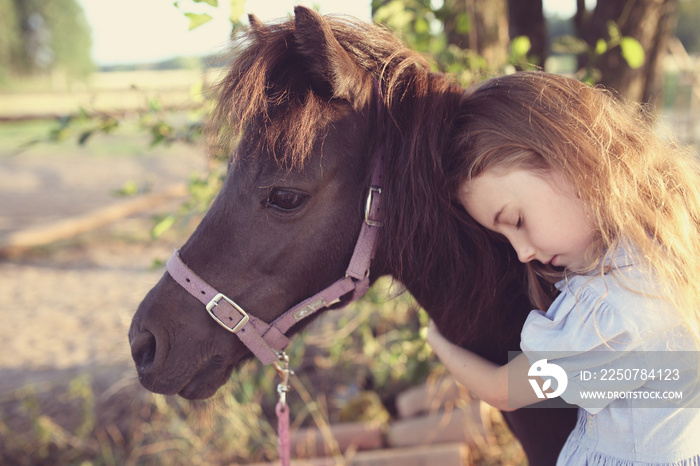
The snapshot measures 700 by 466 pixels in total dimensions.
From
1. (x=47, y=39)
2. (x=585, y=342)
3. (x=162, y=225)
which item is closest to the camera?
(x=585, y=342)

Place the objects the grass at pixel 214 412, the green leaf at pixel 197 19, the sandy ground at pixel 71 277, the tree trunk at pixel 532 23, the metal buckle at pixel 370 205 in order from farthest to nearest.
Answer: the sandy ground at pixel 71 277 < the tree trunk at pixel 532 23 < the grass at pixel 214 412 < the green leaf at pixel 197 19 < the metal buckle at pixel 370 205

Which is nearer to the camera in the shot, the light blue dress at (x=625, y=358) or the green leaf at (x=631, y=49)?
the light blue dress at (x=625, y=358)

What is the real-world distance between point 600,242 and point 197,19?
1.57 m

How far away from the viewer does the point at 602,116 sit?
49.3 inches

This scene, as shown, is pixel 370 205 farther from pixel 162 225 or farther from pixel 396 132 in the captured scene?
pixel 162 225

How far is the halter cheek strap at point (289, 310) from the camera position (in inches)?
53.9

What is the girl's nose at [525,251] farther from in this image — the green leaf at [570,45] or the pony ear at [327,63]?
the green leaf at [570,45]

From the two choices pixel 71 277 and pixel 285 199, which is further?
pixel 71 277

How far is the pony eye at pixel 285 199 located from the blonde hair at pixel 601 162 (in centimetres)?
43

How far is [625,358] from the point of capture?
117cm

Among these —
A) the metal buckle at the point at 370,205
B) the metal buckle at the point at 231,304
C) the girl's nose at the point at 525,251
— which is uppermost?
the metal buckle at the point at 370,205

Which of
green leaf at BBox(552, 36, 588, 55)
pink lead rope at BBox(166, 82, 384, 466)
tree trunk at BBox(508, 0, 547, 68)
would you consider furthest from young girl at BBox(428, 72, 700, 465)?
tree trunk at BBox(508, 0, 547, 68)

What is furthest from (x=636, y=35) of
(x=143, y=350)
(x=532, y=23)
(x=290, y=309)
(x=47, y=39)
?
(x=47, y=39)

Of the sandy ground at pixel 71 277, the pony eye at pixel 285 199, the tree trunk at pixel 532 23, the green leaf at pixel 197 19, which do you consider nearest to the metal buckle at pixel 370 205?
the pony eye at pixel 285 199
